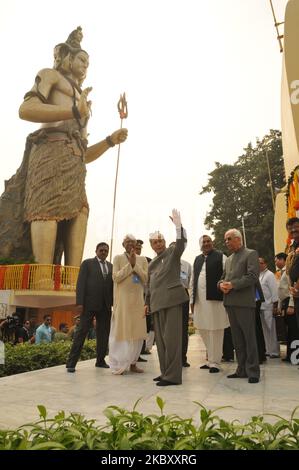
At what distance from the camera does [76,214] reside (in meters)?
17.9

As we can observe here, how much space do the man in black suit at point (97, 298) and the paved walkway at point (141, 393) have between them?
22.4 inches

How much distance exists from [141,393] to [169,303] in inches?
38.8

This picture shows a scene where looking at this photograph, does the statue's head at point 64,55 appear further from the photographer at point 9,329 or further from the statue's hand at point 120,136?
the photographer at point 9,329

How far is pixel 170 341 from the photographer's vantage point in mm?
4297

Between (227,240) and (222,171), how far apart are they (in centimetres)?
2121

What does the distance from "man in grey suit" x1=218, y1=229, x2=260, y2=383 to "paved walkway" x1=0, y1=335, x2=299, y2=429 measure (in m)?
0.32

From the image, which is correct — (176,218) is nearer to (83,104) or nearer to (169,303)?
(169,303)

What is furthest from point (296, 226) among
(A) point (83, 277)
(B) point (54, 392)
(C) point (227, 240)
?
(B) point (54, 392)

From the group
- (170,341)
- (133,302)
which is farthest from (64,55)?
(170,341)

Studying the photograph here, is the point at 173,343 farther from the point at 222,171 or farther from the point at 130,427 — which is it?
the point at 222,171

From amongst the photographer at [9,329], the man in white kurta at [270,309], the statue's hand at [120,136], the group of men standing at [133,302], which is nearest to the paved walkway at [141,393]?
the group of men standing at [133,302]

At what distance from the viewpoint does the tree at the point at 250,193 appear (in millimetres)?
22000

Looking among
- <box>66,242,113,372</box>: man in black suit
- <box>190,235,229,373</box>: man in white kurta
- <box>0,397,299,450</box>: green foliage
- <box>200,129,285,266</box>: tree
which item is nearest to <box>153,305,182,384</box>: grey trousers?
<box>190,235,229,373</box>: man in white kurta

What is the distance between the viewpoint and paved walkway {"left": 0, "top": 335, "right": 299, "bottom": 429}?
9.99 ft
